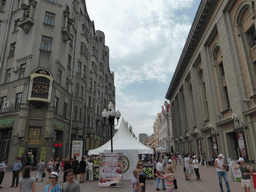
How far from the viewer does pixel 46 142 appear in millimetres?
22328

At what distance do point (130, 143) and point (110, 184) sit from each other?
176 inches

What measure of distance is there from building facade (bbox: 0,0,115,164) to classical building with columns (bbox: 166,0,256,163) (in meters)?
14.6

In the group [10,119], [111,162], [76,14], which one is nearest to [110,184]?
[111,162]

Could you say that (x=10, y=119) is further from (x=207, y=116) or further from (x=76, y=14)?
(x=207, y=116)

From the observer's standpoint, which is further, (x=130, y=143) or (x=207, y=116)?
(x=207, y=116)

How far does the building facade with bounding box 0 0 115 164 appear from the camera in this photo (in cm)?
2209

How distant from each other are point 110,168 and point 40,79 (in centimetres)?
1720

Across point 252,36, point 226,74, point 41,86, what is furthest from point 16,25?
point 252,36

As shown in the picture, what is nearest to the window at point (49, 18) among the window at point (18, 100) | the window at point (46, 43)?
the window at point (46, 43)

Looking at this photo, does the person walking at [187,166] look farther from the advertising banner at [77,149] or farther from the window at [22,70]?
the window at [22,70]

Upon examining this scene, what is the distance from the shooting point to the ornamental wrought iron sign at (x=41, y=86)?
22375 millimetres

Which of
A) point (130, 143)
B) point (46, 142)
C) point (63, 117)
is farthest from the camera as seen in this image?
point (63, 117)

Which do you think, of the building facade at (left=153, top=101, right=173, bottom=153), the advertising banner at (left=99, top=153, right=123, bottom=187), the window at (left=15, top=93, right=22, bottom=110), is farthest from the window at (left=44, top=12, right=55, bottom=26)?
the building facade at (left=153, top=101, right=173, bottom=153)

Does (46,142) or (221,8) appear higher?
(221,8)
